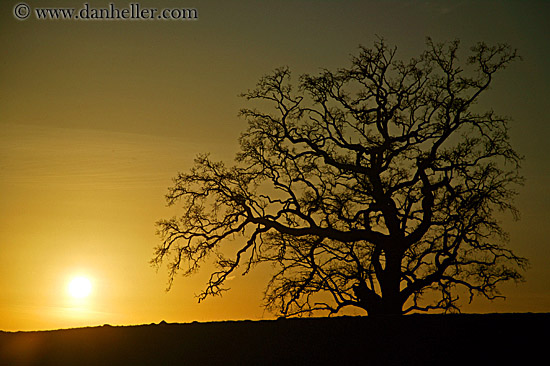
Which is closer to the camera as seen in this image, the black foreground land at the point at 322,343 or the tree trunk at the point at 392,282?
the black foreground land at the point at 322,343

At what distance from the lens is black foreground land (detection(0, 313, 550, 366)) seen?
13875 mm

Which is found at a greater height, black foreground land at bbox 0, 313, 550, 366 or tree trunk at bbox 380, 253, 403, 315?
tree trunk at bbox 380, 253, 403, 315

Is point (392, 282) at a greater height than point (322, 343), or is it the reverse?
point (392, 282)

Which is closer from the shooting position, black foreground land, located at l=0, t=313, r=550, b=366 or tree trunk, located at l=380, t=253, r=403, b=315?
black foreground land, located at l=0, t=313, r=550, b=366

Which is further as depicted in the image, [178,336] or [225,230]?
[225,230]

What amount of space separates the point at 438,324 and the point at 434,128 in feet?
32.9

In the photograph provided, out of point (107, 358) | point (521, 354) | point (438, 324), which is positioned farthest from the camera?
point (107, 358)

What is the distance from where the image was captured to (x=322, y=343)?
1512 centimetres

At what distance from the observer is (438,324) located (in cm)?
1523

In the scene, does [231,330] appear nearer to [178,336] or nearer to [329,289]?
[178,336]

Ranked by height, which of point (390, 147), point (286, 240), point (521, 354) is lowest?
point (521, 354)

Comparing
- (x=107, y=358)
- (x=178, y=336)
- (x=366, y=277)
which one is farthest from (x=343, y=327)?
(x=366, y=277)

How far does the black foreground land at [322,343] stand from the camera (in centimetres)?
1388

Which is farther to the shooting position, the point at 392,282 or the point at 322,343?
the point at 392,282
